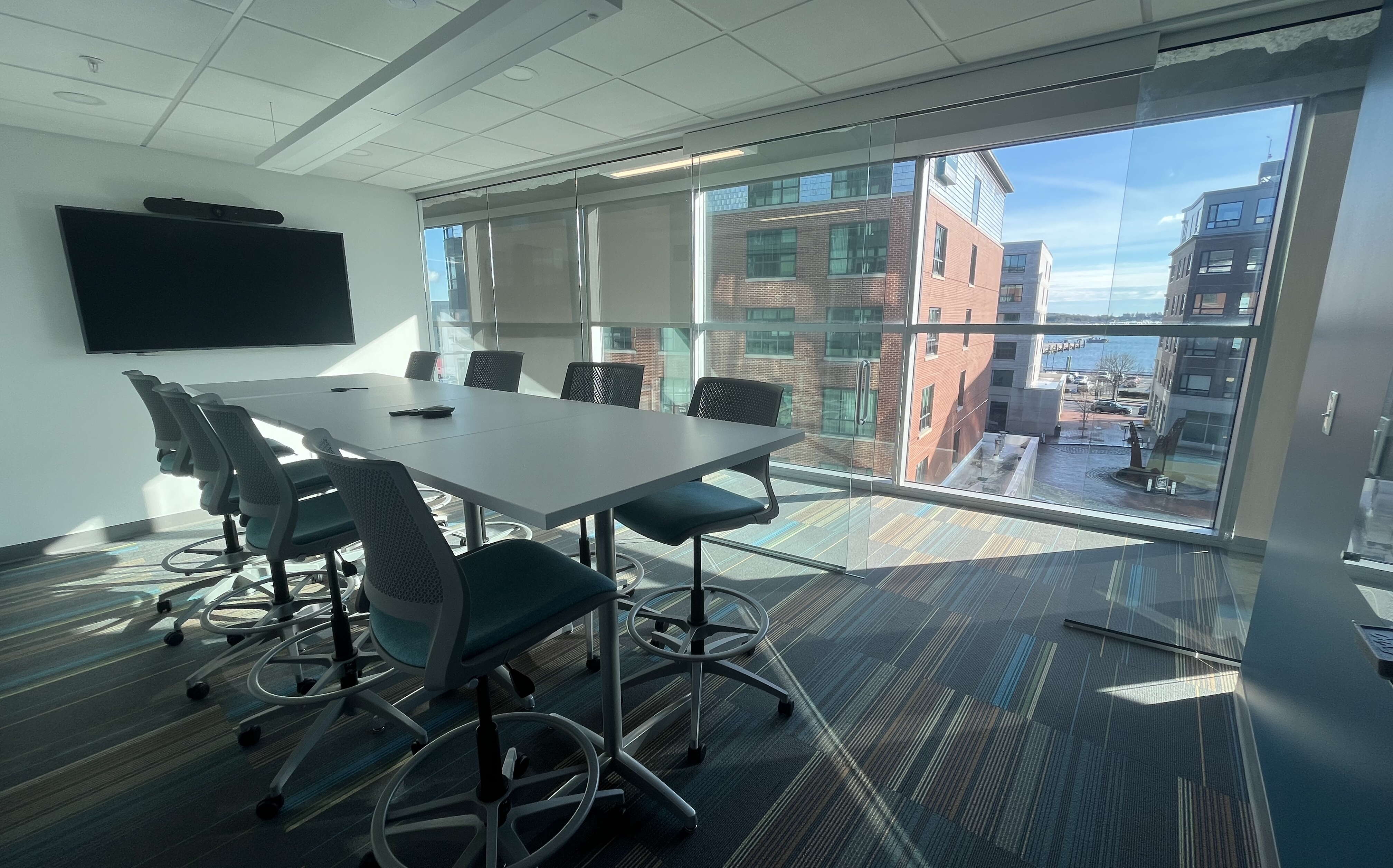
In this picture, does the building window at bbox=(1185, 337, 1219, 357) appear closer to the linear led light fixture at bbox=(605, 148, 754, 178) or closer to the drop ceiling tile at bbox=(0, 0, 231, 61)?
the linear led light fixture at bbox=(605, 148, 754, 178)

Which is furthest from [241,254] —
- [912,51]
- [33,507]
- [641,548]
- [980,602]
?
[980,602]

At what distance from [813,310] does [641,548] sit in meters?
1.85

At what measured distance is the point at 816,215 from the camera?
10.5 ft

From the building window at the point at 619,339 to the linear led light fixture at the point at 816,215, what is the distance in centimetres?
188

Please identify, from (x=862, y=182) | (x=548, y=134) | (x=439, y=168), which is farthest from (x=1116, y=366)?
(x=439, y=168)

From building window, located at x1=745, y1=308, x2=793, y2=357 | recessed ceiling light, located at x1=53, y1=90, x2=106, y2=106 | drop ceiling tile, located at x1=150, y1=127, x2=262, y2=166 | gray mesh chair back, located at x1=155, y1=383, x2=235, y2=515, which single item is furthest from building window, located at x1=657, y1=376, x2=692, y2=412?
recessed ceiling light, located at x1=53, y1=90, x2=106, y2=106

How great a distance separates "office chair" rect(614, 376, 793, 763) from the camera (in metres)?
1.93

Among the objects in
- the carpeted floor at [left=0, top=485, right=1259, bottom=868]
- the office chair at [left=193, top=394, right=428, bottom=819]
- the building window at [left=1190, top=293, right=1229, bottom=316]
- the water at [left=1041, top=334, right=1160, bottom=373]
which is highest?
the building window at [left=1190, top=293, right=1229, bottom=316]

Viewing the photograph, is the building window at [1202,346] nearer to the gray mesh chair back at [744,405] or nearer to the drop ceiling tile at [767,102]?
the gray mesh chair back at [744,405]

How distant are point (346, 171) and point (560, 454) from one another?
15.8 feet

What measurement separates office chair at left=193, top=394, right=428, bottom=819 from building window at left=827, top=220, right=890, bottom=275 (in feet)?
8.68

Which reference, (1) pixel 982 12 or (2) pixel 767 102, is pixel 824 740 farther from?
(2) pixel 767 102

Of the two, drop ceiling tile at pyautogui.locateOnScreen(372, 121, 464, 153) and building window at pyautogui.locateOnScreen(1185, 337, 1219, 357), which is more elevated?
drop ceiling tile at pyautogui.locateOnScreen(372, 121, 464, 153)

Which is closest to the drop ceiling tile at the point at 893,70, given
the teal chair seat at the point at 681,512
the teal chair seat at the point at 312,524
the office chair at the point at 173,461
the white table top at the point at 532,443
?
the white table top at the point at 532,443
